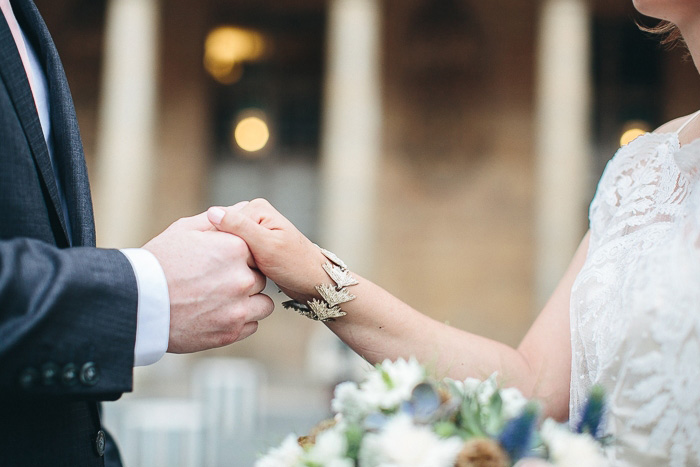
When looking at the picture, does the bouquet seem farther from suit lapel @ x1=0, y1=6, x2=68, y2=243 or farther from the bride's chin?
the bride's chin

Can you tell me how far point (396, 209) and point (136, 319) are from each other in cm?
1220

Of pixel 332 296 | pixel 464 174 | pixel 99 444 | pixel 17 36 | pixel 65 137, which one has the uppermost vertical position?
pixel 17 36

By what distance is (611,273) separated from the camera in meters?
1.74

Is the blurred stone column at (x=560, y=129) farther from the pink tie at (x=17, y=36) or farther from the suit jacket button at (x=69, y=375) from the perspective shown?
the suit jacket button at (x=69, y=375)

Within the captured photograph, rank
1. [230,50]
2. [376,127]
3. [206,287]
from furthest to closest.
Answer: [230,50] < [376,127] < [206,287]

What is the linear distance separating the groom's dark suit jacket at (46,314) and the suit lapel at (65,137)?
4 centimetres

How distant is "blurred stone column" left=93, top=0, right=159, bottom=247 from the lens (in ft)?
38.9

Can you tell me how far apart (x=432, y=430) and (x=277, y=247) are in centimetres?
86

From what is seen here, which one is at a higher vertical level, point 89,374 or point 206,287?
point 206,287

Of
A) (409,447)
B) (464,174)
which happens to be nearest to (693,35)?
(409,447)

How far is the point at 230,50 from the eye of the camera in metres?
14.1

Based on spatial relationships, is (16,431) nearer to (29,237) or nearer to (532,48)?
(29,237)

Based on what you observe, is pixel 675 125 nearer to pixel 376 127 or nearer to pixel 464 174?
pixel 376 127

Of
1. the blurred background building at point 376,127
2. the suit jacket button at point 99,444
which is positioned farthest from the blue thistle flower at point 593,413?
the blurred background building at point 376,127
